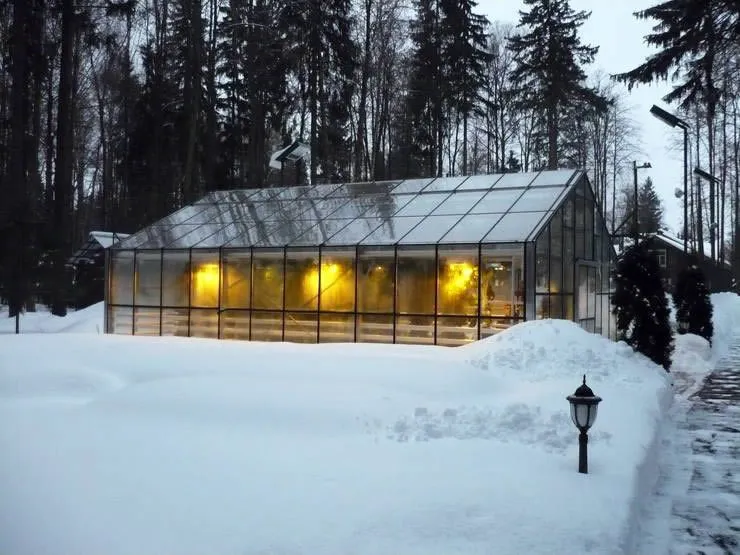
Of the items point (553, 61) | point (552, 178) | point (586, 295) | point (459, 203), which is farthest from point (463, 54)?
point (586, 295)

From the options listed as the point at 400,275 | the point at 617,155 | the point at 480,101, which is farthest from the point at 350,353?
the point at 617,155

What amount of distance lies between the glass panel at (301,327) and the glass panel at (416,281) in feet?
5.84

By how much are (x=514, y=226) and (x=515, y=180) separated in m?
2.71

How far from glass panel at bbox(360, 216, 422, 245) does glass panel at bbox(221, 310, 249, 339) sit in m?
3.05

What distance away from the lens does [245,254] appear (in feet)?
45.1

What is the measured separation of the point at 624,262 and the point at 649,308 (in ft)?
3.24

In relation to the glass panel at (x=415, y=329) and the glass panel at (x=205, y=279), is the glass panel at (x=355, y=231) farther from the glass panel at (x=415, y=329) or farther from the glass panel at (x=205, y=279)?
the glass panel at (x=205, y=279)

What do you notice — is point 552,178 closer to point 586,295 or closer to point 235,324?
point 586,295

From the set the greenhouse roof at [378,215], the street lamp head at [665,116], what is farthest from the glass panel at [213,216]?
the street lamp head at [665,116]

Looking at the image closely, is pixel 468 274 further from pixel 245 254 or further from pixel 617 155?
pixel 617 155

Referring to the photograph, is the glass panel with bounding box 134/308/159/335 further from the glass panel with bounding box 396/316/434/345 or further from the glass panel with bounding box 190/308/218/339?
the glass panel with bounding box 396/316/434/345

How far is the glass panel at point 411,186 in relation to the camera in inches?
606

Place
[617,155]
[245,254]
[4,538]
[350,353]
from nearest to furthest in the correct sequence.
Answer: [4,538] → [350,353] → [245,254] → [617,155]

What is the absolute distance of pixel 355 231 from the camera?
1338cm
